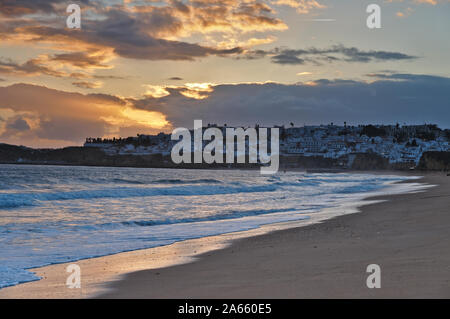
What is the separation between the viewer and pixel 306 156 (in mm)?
195000

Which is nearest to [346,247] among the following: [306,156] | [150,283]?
[150,283]

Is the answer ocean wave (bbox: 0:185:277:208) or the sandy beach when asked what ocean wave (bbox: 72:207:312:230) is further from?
ocean wave (bbox: 0:185:277:208)

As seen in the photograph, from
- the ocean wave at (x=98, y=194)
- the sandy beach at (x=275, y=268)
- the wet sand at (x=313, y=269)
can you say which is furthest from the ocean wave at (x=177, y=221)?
the ocean wave at (x=98, y=194)

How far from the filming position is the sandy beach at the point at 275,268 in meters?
5.73

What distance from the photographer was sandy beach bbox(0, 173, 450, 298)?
573 centimetres

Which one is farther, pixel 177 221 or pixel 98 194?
pixel 98 194

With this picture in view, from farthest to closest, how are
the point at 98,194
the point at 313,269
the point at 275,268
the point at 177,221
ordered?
the point at 98,194, the point at 177,221, the point at 275,268, the point at 313,269

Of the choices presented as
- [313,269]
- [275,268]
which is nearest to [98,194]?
[275,268]

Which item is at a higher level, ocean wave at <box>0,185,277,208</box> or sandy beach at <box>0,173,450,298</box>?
sandy beach at <box>0,173,450,298</box>

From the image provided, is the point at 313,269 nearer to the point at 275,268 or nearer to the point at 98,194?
the point at 275,268

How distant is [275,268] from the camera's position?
7.21 m

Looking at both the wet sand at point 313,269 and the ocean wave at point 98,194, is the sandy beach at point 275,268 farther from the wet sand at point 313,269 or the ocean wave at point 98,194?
the ocean wave at point 98,194

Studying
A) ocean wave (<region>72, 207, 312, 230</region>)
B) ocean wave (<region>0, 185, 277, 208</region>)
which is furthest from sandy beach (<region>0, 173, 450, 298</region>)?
ocean wave (<region>0, 185, 277, 208</region>)
